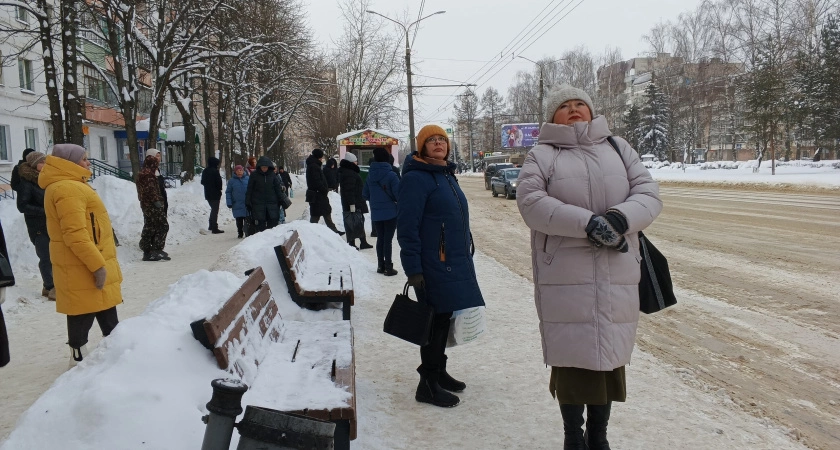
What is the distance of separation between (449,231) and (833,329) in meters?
4.11

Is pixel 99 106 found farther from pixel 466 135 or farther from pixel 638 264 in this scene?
pixel 466 135

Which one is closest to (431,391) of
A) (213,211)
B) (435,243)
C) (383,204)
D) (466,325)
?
(466,325)

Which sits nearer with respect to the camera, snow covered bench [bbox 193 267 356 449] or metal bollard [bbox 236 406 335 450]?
metal bollard [bbox 236 406 335 450]

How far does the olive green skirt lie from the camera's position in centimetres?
301

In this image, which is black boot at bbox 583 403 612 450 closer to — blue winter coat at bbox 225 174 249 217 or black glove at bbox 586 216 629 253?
black glove at bbox 586 216 629 253

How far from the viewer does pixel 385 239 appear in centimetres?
909

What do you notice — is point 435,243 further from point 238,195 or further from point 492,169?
point 492,169

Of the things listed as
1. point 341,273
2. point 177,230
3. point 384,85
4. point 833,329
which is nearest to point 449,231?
point 341,273

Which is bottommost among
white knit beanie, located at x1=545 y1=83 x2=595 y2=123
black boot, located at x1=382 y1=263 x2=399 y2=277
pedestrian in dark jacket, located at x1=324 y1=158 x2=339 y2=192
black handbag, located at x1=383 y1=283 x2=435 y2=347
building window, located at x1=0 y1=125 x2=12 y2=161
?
black boot, located at x1=382 y1=263 x2=399 y2=277

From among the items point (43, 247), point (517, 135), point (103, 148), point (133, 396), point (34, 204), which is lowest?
point (133, 396)

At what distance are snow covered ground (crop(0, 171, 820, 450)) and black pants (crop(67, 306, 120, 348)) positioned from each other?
1.71 feet

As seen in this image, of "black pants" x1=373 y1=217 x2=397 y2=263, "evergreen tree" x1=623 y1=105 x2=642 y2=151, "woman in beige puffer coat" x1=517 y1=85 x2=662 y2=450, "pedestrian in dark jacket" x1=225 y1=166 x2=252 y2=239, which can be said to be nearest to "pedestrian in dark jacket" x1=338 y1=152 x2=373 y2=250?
"black pants" x1=373 y1=217 x2=397 y2=263

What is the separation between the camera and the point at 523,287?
8.17 metres

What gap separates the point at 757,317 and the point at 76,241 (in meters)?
6.08
